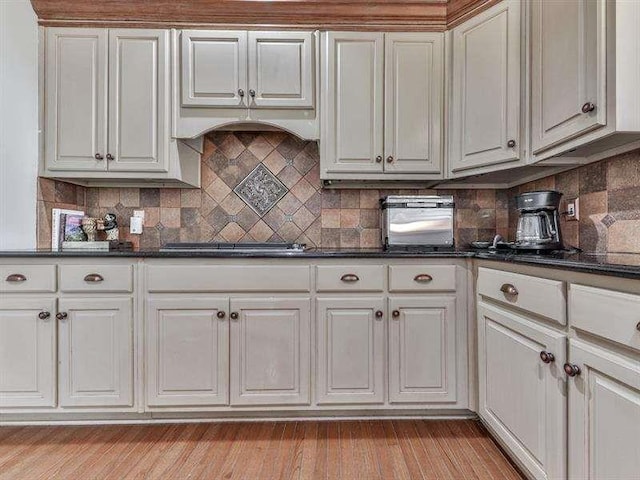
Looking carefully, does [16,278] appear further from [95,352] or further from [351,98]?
[351,98]

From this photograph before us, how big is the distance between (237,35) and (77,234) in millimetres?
1556

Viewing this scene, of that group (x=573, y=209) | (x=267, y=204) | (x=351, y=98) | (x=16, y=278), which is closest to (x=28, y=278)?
(x=16, y=278)

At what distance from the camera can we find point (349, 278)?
179 centimetres

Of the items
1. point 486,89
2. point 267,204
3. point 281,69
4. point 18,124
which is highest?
point 281,69

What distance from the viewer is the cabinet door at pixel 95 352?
174 centimetres

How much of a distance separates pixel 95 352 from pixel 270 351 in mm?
856

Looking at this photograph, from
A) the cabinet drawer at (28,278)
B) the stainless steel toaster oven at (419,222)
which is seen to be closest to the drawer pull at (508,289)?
the stainless steel toaster oven at (419,222)

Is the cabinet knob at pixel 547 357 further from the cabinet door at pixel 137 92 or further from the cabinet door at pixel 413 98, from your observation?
the cabinet door at pixel 137 92

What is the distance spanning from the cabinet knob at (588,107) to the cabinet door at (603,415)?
0.86 meters

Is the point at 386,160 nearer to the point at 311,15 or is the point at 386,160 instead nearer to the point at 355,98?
the point at 355,98

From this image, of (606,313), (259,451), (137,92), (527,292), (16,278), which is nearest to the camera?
(606,313)

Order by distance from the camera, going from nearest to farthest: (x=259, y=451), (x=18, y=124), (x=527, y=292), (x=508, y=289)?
(x=527, y=292) < (x=508, y=289) < (x=259, y=451) < (x=18, y=124)

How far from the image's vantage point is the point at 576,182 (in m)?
1.81

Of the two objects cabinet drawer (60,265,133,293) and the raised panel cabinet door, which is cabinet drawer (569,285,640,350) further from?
cabinet drawer (60,265,133,293)
